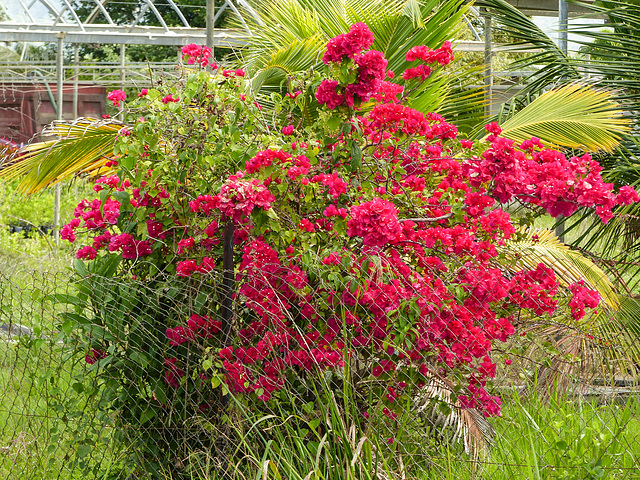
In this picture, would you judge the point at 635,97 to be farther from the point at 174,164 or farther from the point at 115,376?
the point at 115,376

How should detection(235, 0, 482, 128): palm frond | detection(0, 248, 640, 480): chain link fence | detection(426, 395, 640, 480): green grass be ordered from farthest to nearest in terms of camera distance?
detection(235, 0, 482, 128): palm frond → detection(0, 248, 640, 480): chain link fence → detection(426, 395, 640, 480): green grass

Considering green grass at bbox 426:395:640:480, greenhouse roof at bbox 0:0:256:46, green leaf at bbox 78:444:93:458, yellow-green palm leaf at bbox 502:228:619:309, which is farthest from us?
greenhouse roof at bbox 0:0:256:46

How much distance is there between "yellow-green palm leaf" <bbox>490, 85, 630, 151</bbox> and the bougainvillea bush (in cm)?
155

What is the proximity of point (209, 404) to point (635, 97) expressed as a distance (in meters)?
3.60

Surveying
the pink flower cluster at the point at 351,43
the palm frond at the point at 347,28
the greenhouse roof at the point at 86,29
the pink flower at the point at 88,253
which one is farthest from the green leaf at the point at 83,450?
the greenhouse roof at the point at 86,29

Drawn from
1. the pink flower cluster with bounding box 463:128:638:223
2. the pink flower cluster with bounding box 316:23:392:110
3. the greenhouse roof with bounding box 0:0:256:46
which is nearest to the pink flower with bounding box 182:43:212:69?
the pink flower cluster with bounding box 316:23:392:110

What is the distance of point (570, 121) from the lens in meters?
4.13

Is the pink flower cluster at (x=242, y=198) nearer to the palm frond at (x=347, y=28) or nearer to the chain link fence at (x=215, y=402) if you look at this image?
the chain link fence at (x=215, y=402)

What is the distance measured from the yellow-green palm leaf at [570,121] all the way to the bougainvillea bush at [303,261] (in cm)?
155

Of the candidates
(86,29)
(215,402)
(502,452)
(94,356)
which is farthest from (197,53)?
(86,29)

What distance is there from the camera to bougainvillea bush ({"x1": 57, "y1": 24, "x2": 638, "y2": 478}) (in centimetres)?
229

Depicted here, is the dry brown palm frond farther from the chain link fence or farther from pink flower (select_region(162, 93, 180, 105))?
pink flower (select_region(162, 93, 180, 105))

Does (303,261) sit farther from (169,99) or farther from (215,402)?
(169,99)

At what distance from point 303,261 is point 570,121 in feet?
8.52
